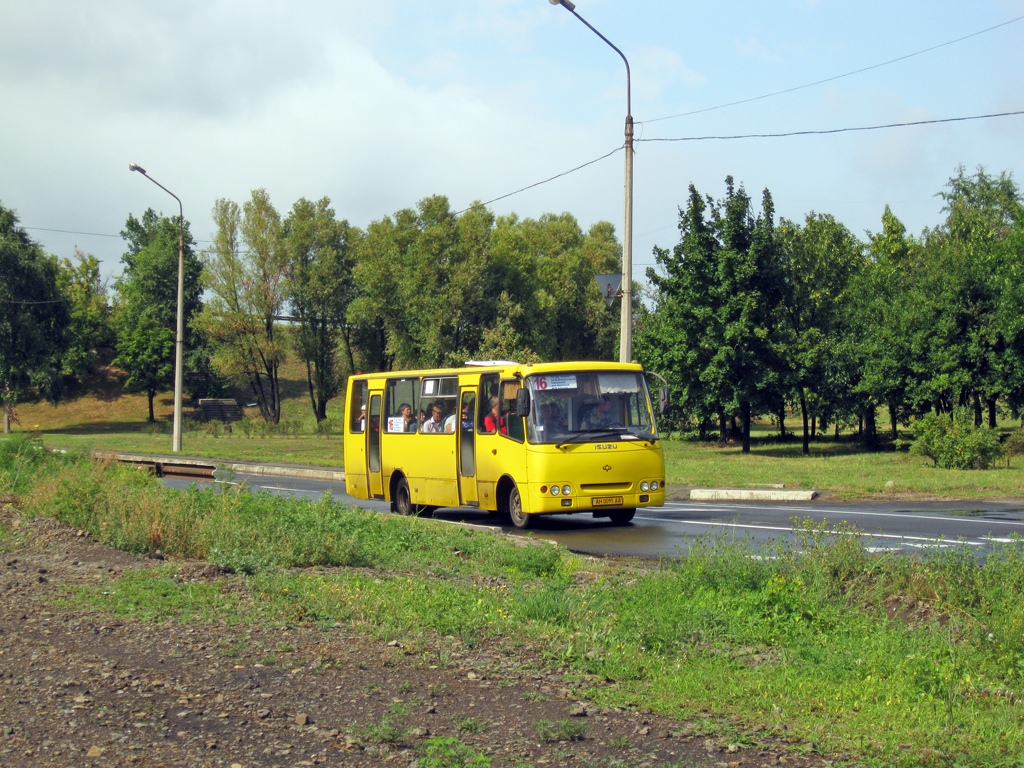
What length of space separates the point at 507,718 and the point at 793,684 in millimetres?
1718

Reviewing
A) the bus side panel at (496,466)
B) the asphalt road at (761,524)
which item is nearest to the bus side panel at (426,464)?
the asphalt road at (761,524)

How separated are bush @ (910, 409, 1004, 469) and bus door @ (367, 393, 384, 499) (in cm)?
1575

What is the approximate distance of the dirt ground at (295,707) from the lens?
5117 millimetres

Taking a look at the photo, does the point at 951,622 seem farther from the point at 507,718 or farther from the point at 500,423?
the point at 500,423

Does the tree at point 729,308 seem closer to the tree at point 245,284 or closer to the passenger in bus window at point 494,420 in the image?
the passenger in bus window at point 494,420

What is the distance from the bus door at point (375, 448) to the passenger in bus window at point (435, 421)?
5.99 feet

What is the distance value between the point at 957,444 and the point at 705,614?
74.0 ft

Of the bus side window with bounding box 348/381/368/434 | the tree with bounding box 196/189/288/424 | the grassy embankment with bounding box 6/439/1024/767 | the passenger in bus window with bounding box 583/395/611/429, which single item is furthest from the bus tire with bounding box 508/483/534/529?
the tree with bounding box 196/189/288/424

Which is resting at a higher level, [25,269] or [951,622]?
[25,269]

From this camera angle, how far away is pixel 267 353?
223 feet

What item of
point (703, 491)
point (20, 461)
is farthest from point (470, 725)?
point (703, 491)

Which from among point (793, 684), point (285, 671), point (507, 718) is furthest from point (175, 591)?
point (793, 684)

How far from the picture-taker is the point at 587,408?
16.4m

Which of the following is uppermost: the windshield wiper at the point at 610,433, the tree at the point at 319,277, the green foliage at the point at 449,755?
the tree at the point at 319,277
